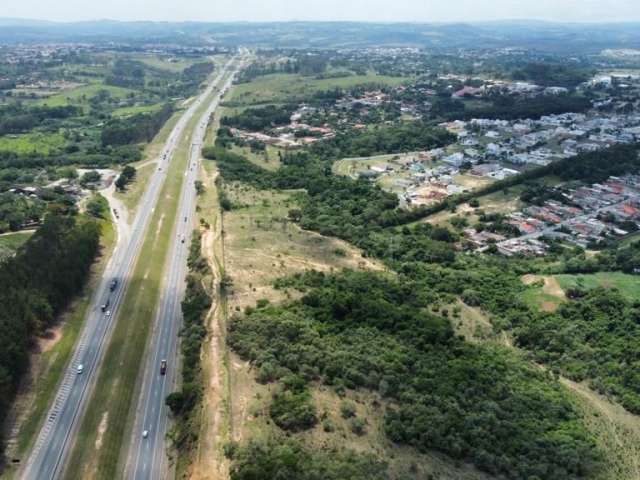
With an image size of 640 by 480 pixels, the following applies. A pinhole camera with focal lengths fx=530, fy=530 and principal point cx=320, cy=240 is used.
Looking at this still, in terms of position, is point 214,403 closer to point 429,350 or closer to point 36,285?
point 429,350

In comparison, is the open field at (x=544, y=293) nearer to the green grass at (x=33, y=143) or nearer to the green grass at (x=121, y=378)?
the green grass at (x=121, y=378)

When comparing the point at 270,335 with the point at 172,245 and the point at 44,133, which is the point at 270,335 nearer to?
the point at 172,245

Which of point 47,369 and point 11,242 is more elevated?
Answer: point 11,242

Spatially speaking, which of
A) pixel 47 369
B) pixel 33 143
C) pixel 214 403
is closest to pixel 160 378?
pixel 214 403

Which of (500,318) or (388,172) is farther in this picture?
(388,172)

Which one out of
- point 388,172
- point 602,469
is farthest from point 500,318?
point 388,172

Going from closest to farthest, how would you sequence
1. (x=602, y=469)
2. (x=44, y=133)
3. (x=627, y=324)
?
1. (x=602, y=469)
2. (x=627, y=324)
3. (x=44, y=133)

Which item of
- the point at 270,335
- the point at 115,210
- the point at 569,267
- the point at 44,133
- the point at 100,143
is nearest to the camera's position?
the point at 270,335
